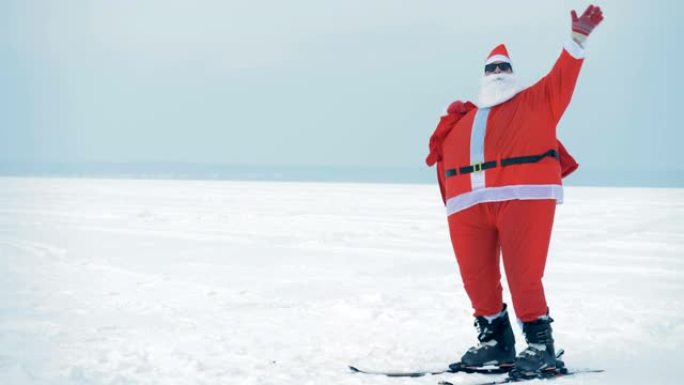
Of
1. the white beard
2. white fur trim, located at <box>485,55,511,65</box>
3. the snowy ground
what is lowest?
the snowy ground

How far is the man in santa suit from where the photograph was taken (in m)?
3.08

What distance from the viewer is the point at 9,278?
6371 mm

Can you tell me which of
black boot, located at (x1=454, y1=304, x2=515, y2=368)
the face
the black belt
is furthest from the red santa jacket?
black boot, located at (x1=454, y1=304, x2=515, y2=368)

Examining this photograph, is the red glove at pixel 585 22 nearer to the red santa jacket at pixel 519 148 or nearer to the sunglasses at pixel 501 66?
the red santa jacket at pixel 519 148

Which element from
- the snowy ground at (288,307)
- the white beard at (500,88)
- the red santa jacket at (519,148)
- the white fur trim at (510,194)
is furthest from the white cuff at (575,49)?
the snowy ground at (288,307)

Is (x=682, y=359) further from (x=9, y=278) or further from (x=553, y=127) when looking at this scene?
(x=9, y=278)

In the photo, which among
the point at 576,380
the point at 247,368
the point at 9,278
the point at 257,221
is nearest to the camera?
the point at 576,380

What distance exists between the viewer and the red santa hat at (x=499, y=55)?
3350mm

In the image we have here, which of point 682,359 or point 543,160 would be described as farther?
point 682,359

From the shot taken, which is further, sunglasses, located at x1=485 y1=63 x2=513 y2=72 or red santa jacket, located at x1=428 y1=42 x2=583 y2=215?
sunglasses, located at x1=485 y1=63 x2=513 y2=72

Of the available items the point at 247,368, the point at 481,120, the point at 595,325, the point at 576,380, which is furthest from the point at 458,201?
the point at 595,325

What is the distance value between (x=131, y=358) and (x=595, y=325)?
2.75 metres

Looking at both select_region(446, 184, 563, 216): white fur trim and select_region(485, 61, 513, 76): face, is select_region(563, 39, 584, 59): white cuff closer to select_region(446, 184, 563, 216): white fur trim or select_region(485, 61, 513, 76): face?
select_region(485, 61, 513, 76): face

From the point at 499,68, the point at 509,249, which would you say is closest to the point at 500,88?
the point at 499,68
